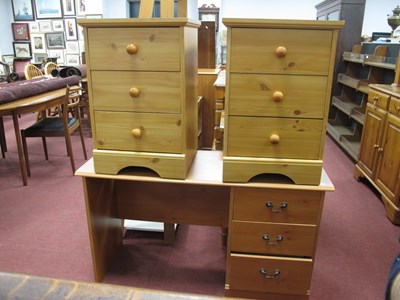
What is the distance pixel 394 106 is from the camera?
2.53 m

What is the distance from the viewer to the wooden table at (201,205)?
4.92ft

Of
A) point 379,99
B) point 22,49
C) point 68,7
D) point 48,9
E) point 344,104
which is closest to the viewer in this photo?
point 379,99

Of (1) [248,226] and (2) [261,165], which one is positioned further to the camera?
(1) [248,226]

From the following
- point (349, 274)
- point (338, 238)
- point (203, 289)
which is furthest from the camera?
point (338, 238)

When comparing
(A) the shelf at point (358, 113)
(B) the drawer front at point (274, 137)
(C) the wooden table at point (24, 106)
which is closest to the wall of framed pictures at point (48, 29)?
(C) the wooden table at point (24, 106)

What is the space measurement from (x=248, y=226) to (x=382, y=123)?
5.83ft

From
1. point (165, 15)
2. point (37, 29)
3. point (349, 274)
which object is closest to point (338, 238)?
point (349, 274)

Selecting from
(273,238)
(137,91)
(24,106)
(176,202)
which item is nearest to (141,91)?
(137,91)

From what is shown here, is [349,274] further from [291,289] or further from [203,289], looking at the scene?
[203,289]

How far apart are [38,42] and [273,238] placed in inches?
335

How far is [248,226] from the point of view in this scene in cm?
158

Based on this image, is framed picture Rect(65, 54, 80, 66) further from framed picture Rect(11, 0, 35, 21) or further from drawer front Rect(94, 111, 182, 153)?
drawer front Rect(94, 111, 182, 153)

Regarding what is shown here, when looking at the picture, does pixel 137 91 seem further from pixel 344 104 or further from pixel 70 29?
pixel 70 29

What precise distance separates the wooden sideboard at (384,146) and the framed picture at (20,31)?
8128mm
